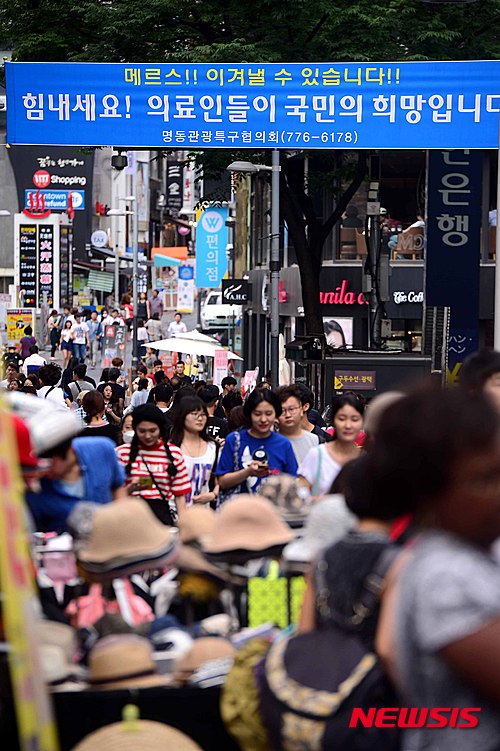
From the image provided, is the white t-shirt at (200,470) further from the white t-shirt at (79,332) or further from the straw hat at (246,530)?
the white t-shirt at (79,332)

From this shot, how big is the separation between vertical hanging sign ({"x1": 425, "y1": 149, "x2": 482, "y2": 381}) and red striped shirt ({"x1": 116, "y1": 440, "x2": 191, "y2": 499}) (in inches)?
457

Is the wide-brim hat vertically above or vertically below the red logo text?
above

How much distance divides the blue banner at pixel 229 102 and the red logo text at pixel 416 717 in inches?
536

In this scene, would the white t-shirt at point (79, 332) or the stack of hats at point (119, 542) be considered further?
the white t-shirt at point (79, 332)

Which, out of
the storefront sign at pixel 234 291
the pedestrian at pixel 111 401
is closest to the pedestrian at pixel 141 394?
the pedestrian at pixel 111 401

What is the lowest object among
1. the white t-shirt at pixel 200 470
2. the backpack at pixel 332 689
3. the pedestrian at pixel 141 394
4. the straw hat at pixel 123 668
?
the pedestrian at pixel 141 394

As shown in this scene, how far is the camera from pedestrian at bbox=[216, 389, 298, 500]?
27.4 feet

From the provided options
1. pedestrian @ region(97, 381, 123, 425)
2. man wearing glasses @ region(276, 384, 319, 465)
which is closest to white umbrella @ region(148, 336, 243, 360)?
pedestrian @ region(97, 381, 123, 425)

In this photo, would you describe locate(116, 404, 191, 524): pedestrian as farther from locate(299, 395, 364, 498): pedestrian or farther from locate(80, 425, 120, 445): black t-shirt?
locate(80, 425, 120, 445): black t-shirt

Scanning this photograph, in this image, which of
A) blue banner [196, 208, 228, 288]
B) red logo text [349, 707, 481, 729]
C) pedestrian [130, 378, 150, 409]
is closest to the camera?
red logo text [349, 707, 481, 729]

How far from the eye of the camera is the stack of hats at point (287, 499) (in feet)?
15.6

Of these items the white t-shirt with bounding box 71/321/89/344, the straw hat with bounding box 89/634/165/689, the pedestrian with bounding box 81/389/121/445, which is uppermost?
the straw hat with bounding box 89/634/165/689

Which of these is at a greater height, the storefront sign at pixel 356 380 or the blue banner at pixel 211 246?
the blue banner at pixel 211 246

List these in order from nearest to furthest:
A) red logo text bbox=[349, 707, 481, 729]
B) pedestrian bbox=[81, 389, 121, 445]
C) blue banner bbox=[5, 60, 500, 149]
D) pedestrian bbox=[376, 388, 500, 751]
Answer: pedestrian bbox=[376, 388, 500, 751], red logo text bbox=[349, 707, 481, 729], pedestrian bbox=[81, 389, 121, 445], blue banner bbox=[5, 60, 500, 149]
